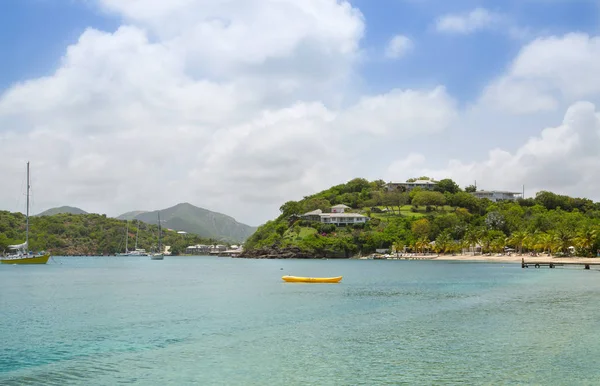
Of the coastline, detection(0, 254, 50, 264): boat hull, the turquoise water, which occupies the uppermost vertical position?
detection(0, 254, 50, 264): boat hull

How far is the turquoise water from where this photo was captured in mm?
22531

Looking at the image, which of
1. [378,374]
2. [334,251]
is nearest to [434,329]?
[378,374]

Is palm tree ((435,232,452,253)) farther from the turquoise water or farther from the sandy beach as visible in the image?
the turquoise water

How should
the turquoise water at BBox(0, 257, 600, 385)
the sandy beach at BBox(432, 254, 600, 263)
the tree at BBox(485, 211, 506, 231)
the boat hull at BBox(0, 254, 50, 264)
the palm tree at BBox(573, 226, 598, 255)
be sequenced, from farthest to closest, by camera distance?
1. the tree at BBox(485, 211, 506, 231)
2. the sandy beach at BBox(432, 254, 600, 263)
3. the boat hull at BBox(0, 254, 50, 264)
4. the palm tree at BBox(573, 226, 598, 255)
5. the turquoise water at BBox(0, 257, 600, 385)

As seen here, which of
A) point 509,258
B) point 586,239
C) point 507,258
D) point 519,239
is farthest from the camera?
point 519,239

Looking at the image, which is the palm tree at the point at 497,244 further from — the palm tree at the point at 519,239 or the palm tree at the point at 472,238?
the palm tree at the point at 472,238

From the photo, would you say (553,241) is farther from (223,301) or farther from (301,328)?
(301,328)

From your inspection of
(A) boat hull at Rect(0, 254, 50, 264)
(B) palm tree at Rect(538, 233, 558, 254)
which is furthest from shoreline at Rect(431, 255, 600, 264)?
(A) boat hull at Rect(0, 254, 50, 264)

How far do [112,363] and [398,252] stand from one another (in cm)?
17052

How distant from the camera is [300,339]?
30562 mm

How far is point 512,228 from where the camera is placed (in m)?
180

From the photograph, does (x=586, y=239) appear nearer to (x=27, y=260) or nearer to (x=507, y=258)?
(x=507, y=258)

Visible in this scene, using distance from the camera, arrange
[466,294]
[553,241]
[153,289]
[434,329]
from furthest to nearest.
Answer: [553,241] < [153,289] < [466,294] < [434,329]

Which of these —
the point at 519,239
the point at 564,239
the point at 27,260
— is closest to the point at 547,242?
the point at 564,239
